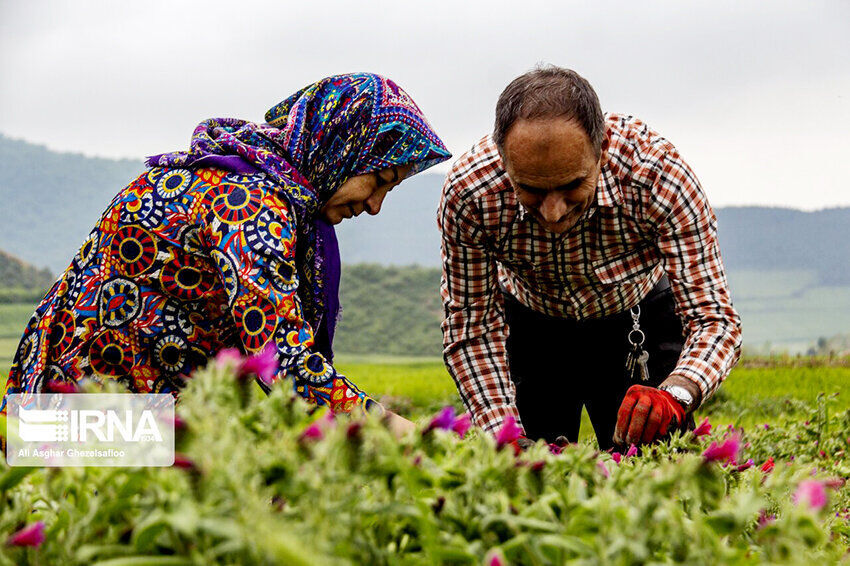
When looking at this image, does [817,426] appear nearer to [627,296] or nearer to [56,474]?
[627,296]

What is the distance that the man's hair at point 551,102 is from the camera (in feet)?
7.89

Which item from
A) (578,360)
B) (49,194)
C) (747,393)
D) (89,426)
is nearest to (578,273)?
(578,360)

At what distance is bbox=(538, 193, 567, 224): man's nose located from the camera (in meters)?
2.41

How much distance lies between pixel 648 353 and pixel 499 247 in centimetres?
88

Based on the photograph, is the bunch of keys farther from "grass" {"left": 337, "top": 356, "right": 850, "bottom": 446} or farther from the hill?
the hill

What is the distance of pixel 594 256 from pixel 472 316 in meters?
0.49

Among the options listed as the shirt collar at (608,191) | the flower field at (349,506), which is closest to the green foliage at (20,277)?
the shirt collar at (608,191)

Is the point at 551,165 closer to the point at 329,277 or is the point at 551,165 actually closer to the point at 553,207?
the point at 553,207

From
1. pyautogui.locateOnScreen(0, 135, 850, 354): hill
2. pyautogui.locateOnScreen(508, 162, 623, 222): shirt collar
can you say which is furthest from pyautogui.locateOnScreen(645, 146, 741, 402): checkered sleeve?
pyautogui.locateOnScreen(0, 135, 850, 354): hill

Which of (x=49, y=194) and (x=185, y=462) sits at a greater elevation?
(x=49, y=194)

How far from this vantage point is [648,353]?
3.52 m

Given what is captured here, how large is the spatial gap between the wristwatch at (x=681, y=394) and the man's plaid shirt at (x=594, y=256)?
0.07m

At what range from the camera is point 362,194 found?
8.68 feet

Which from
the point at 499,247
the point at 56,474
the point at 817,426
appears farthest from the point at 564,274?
the point at 56,474
